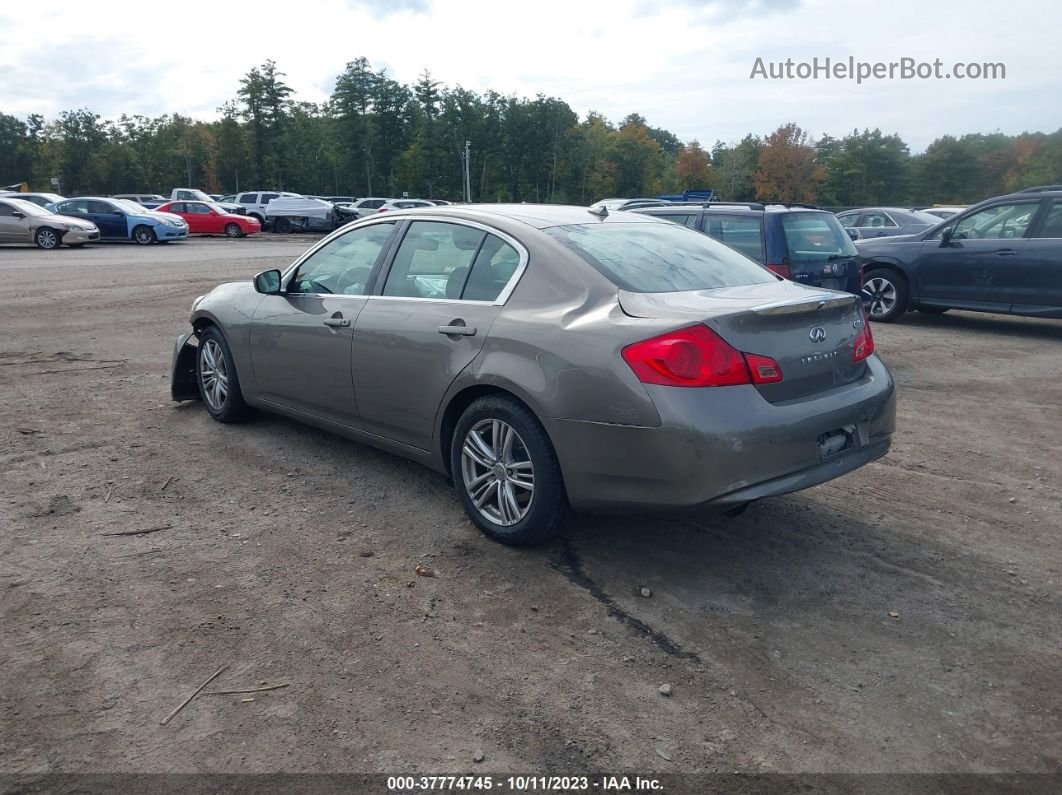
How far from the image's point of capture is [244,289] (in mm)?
6105

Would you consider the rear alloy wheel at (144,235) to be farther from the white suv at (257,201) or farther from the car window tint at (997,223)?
the car window tint at (997,223)

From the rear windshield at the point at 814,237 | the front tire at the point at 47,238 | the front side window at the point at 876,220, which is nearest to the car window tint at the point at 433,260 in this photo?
the rear windshield at the point at 814,237

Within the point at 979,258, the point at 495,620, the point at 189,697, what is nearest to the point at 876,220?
the point at 979,258

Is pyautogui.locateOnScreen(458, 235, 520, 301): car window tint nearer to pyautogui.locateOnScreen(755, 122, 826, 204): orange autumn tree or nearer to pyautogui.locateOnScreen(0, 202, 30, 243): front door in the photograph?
pyautogui.locateOnScreen(0, 202, 30, 243): front door

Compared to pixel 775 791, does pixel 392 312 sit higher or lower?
higher

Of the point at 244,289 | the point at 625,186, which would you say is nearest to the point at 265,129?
the point at 625,186

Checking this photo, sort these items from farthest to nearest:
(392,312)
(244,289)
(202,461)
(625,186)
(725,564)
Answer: (625,186) → (244,289) → (202,461) → (392,312) → (725,564)

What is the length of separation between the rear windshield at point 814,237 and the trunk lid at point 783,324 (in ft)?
15.9

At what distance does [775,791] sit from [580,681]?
2.56ft

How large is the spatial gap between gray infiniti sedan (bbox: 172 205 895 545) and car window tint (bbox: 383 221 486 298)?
12mm

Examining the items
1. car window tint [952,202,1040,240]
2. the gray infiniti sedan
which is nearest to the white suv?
car window tint [952,202,1040,240]

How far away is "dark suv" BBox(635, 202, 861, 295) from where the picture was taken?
351 inches

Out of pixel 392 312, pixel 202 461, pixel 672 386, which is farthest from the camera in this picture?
pixel 202 461

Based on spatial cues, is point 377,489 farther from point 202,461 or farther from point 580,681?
point 580,681
